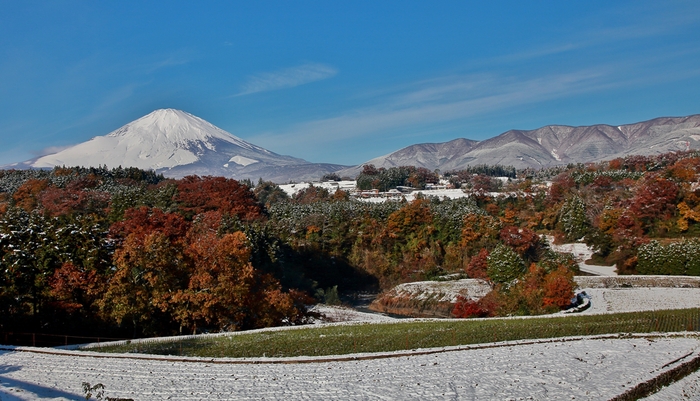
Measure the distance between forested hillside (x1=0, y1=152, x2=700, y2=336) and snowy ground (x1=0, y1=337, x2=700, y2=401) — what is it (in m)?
6.87

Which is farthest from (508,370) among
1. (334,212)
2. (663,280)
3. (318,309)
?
(334,212)

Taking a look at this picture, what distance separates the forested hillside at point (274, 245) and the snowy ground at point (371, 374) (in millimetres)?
6866

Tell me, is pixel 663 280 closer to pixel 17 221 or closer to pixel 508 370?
pixel 508 370

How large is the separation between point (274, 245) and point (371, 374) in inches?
1253

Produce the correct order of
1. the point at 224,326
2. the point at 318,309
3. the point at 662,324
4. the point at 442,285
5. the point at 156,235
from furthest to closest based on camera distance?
the point at 442,285
the point at 318,309
the point at 224,326
the point at 156,235
the point at 662,324

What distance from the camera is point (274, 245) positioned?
49.9 metres

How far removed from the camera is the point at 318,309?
135ft

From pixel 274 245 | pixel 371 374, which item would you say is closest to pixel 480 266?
pixel 274 245

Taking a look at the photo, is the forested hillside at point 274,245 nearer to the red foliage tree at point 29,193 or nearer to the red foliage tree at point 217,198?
the red foliage tree at point 217,198

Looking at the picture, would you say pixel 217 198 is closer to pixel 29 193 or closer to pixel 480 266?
pixel 29 193

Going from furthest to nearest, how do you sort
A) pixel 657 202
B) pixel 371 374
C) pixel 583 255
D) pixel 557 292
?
pixel 657 202 → pixel 583 255 → pixel 557 292 → pixel 371 374

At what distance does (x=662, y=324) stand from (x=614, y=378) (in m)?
10.2

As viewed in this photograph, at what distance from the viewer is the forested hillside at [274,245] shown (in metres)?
28.1

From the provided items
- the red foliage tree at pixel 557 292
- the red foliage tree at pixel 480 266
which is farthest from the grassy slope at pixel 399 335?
the red foliage tree at pixel 480 266
